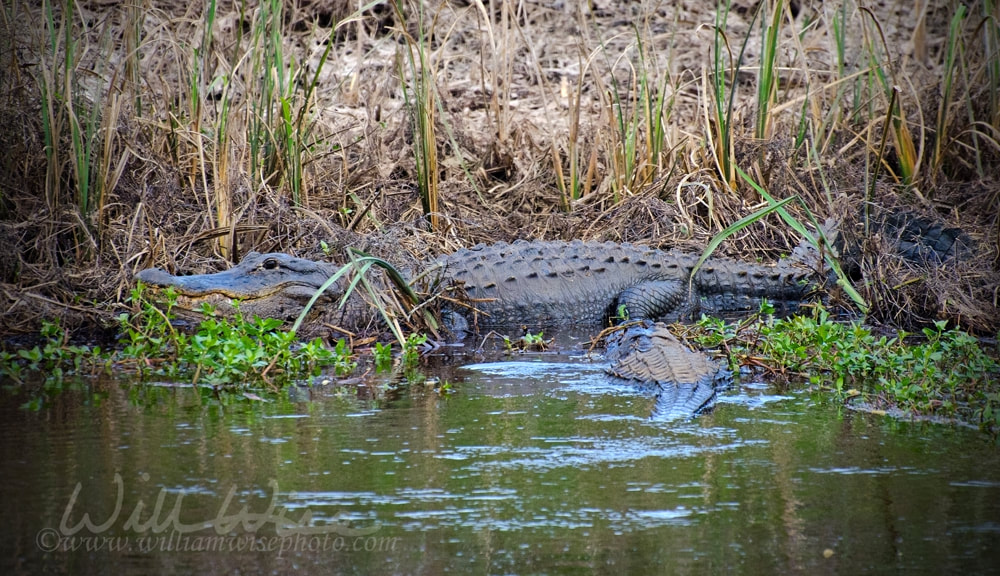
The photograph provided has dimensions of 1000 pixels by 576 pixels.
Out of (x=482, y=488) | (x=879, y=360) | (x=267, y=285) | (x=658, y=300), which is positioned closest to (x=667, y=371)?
(x=879, y=360)

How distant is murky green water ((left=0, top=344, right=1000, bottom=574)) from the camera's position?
2.53m

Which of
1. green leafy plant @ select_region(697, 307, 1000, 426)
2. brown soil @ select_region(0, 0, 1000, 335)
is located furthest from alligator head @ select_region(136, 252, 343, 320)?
green leafy plant @ select_region(697, 307, 1000, 426)

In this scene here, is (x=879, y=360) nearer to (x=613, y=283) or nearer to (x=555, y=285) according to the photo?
(x=613, y=283)

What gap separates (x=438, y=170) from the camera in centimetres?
764

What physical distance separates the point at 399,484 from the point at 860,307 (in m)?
3.58

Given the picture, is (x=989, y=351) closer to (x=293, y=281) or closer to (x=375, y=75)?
(x=293, y=281)

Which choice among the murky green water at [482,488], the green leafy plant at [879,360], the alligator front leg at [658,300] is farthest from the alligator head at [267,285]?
the green leafy plant at [879,360]

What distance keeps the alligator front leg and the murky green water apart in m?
2.44

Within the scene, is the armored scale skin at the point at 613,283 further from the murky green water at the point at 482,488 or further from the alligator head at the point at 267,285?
the murky green water at the point at 482,488

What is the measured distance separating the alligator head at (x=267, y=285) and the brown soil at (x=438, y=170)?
370 millimetres

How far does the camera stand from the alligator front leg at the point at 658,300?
261 inches

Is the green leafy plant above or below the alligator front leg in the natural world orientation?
above

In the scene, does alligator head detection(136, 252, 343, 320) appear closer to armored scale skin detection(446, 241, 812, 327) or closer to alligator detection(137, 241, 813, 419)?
alligator detection(137, 241, 813, 419)

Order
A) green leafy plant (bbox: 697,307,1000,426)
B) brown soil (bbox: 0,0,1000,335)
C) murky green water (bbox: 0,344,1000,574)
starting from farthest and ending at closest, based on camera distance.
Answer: brown soil (bbox: 0,0,1000,335) → green leafy plant (bbox: 697,307,1000,426) → murky green water (bbox: 0,344,1000,574)
